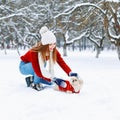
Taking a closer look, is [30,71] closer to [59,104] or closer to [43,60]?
[43,60]

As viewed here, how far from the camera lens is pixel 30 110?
212 inches

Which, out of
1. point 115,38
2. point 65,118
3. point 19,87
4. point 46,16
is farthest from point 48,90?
point 46,16

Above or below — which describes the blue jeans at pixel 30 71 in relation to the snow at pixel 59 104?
above

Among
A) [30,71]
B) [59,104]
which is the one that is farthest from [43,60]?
[59,104]

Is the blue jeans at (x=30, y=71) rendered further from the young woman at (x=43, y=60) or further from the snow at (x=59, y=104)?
the snow at (x=59, y=104)

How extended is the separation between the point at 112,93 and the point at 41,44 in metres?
1.75

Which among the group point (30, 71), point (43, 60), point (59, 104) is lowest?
point (59, 104)

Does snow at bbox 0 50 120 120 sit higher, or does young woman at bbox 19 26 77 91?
young woman at bbox 19 26 77 91

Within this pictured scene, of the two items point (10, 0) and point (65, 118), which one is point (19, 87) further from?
point (10, 0)

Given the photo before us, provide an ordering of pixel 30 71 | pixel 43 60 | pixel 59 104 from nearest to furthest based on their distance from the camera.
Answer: pixel 59 104
pixel 43 60
pixel 30 71

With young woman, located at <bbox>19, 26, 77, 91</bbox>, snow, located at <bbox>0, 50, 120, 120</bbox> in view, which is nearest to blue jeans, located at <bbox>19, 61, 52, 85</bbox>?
young woman, located at <bbox>19, 26, 77, 91</bbox>

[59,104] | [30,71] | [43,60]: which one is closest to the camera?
[59,104]

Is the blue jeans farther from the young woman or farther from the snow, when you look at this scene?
the snow

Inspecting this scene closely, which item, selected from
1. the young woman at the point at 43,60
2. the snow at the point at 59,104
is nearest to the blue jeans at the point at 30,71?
the young woman at the point at 43,60
